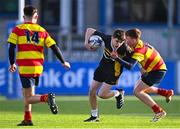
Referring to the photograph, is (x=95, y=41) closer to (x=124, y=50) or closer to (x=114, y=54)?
(x=114, y=54)

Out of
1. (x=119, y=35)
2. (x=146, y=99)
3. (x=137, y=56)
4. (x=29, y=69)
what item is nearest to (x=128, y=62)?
(x=137, y=56)

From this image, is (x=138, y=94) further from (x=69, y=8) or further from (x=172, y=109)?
(x=69, y=8)

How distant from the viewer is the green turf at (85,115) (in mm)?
15070

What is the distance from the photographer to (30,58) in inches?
583

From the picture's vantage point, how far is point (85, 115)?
58.4ft

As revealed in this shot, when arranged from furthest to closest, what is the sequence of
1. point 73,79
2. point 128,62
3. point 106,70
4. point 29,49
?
1. point 73,79
2. point 106,70
3. point 128,62
4. point 29,49

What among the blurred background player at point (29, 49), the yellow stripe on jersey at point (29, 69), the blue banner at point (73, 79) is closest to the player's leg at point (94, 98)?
the blurred background player at point (29, 49)

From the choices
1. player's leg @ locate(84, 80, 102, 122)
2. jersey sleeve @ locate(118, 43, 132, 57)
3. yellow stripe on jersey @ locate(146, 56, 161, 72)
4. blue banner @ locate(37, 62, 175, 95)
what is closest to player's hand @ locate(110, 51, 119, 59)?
jersey sleeve @ locate(118, 43, 132, 57)

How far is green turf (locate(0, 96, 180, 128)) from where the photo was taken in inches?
593

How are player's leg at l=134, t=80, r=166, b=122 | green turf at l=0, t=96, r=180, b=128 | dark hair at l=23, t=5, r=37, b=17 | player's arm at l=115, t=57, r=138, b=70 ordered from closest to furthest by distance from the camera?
dark hair at l=23, t=5, r=37, b=17, green turf at l=0, t=96, r=180, b=128, player's arm at l=115, t=57, r=138, b=70, player's leg at l=134, t=80, r=166, b=122

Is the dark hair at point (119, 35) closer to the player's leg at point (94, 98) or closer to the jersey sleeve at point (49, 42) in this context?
the player's leg at point (94, 98)

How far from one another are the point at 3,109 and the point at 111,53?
4.84 m

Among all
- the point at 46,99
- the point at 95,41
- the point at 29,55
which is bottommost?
the point at 46,99

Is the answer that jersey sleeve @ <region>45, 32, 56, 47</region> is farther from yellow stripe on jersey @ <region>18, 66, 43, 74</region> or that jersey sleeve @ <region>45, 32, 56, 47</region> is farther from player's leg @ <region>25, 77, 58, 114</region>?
player's leg @ <region>25, 77, 58, 114</region>
